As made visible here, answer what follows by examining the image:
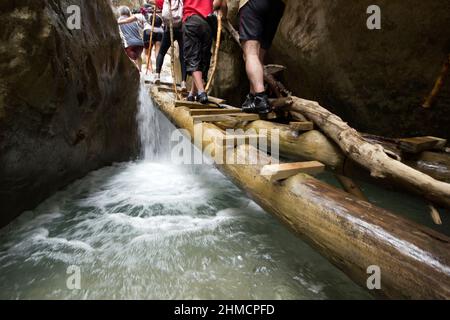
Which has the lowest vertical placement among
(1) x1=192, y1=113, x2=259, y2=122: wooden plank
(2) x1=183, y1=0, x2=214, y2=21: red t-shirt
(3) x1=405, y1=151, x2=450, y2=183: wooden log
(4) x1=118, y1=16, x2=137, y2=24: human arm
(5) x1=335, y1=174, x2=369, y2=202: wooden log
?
(5) x1=335, y1=174, x2=369, y2=202: wooden log

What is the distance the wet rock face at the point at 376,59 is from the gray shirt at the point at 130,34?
4496 mm

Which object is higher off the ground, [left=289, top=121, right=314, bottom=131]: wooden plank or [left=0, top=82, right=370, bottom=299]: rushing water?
[left=289, top=121, right=314, bottom=131]: wooden plank

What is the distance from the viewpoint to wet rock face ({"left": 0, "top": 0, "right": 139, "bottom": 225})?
2301mm

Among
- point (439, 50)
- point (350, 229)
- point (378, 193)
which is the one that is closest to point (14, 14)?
point (350, 229)

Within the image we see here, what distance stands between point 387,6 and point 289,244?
4.18m

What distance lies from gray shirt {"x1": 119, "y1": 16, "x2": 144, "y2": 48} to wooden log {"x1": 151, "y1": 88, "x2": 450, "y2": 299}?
24.2 feet

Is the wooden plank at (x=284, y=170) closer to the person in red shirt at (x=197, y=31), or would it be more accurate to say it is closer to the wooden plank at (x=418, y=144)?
the wooden plank at (x=418, y=144)

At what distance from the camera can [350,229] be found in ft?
4.84

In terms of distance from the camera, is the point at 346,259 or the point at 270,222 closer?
the point at 346,259

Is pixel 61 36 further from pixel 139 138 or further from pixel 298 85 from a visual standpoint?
pixel 298 85

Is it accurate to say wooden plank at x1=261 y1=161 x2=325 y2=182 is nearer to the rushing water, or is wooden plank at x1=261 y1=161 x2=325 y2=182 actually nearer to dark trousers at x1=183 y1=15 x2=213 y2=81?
the rushing water

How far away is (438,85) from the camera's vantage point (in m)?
3.89

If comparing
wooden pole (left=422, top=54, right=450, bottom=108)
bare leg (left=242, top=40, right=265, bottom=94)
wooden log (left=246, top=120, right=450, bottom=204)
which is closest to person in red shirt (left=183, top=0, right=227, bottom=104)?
bare leg (left=242, top=40, right=265, bottom=94)

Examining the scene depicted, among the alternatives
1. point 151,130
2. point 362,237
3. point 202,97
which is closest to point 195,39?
point 202,97
